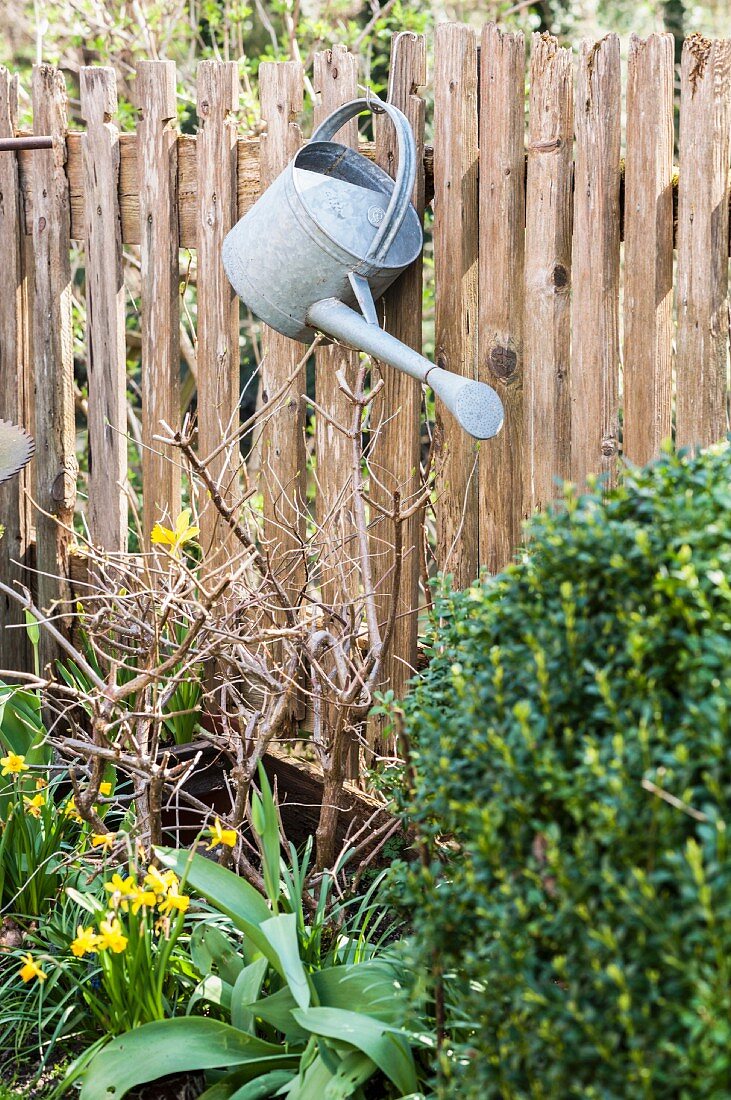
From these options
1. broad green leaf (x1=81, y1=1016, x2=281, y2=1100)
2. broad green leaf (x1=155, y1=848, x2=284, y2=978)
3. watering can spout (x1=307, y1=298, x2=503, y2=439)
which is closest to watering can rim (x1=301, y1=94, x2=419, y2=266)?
watering can spout (x1=307, y1=298, x2=503, y2=439)

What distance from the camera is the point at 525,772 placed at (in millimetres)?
1241

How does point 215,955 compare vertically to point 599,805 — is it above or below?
below

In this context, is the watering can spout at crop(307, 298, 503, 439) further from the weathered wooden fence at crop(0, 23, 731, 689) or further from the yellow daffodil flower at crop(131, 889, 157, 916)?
the yellow daffodil flower at crop(131, 889, 157, 916)

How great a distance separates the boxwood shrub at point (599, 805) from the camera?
1082 millimetres

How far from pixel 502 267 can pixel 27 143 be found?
1451 mm

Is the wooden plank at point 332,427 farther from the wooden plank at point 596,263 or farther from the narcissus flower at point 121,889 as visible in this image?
the narcissus flower at point 121,889

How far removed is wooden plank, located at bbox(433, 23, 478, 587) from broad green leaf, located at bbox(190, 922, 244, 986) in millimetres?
983

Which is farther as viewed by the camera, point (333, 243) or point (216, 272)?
point (216, 272)

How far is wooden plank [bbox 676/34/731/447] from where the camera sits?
220cm

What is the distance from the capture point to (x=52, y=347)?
3127mm

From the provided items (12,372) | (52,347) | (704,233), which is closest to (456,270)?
(704,233)

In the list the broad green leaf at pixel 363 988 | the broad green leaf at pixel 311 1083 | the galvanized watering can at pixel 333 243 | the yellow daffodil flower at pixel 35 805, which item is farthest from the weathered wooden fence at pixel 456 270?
the broad green leaf at pixel 311 1083

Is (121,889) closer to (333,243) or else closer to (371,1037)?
(371,1037)

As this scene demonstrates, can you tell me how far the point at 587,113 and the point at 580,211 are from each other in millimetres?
202
